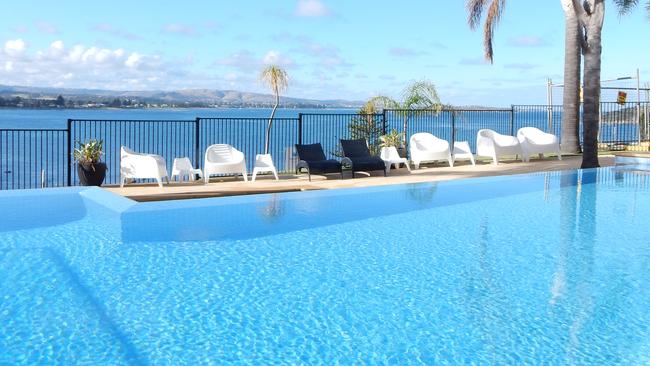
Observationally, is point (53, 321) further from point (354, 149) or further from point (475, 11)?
point (475, 11)

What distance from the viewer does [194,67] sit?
157ft

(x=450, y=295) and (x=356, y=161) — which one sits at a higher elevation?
(x=356, y=161)

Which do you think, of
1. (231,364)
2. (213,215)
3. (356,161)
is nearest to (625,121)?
(356,161)

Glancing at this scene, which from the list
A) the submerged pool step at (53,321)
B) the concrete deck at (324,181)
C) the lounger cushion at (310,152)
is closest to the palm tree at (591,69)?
the concrete deck at (324,181)

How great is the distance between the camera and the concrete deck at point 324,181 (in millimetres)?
9125

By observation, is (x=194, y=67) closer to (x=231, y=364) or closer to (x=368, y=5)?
(x=368, y=5)

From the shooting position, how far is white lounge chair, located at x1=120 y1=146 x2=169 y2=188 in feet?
31.7

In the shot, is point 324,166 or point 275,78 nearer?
point 324,166

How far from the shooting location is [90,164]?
976 centimetres

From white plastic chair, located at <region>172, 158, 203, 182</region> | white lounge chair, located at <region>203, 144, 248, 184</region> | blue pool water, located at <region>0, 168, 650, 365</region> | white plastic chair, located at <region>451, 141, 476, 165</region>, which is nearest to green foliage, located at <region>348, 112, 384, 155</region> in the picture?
white plastic chair, located at <region>451, 141, 476, 165</region>

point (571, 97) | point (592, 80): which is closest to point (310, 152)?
point (592, 80)

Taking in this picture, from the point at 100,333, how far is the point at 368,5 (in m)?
25.9

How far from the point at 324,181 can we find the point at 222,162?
165cm

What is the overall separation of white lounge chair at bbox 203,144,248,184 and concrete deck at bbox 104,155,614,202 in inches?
7.3
